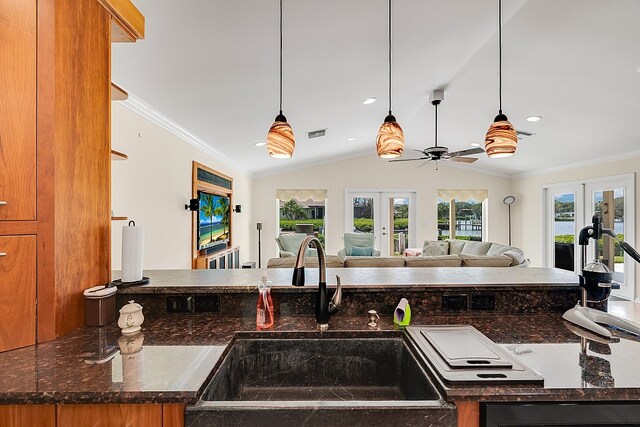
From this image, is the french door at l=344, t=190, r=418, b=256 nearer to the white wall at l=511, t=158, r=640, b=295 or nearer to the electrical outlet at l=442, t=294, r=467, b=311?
the white wall at l=511, t=158, r=640, b=295

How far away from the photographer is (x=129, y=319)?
1.25 metres

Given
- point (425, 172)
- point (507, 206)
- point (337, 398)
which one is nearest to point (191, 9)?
point (337, 398)

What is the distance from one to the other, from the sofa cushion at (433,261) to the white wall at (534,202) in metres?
3.57

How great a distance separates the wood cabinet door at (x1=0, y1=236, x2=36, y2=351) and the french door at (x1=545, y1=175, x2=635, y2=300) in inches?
239

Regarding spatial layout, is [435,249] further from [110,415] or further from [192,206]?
[110,415]

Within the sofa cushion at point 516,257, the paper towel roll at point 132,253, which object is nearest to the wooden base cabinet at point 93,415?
the paper towel roll at point 132,253

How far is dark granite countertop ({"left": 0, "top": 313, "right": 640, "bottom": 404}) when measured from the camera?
0.85 meters

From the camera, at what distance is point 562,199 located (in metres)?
6.33

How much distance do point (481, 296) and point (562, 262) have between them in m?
6.34

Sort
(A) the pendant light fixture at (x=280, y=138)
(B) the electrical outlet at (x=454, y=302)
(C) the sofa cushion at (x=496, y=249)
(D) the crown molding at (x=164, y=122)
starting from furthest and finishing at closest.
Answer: (C) the sofa cushion at (x=496, y=249) < (D) the crown molding at (x=164, y=122) < (A) the pendant light fixture at (x=280, y=138) < (B) the electrical outlet at (x=454, y=302)

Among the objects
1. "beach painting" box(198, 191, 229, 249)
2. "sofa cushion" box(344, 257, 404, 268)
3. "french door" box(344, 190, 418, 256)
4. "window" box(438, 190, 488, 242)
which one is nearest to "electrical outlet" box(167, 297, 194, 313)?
"sofa cushion" box(344, 257, 404, 268)

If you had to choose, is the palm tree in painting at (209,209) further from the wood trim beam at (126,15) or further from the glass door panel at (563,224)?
the glass door panel at (563,224)

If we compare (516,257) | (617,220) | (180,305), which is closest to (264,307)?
(180,305)

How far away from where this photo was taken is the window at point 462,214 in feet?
25.3
